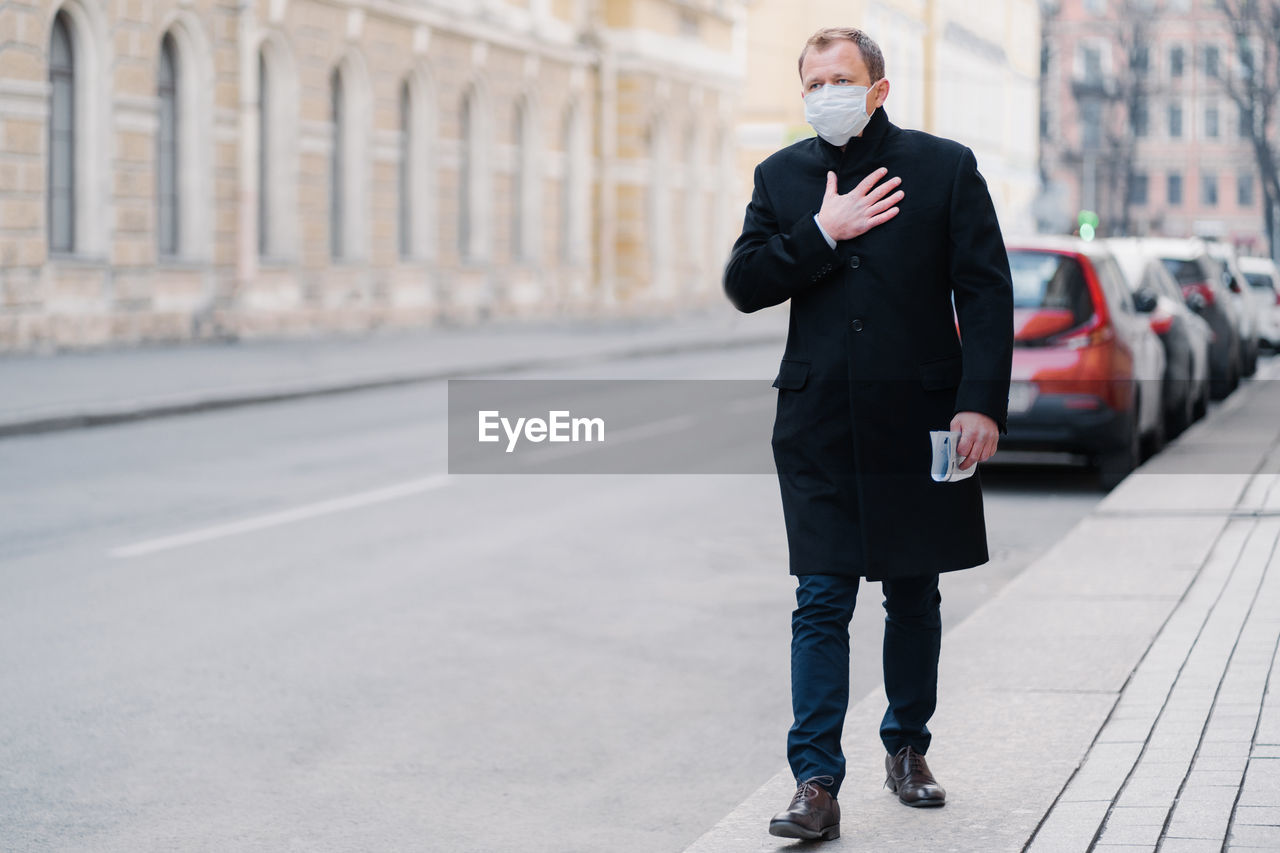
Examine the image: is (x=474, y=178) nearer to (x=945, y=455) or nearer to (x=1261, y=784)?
(x=945, y=455)

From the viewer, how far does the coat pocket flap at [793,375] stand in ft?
15.9

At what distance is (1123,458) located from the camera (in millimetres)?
13391

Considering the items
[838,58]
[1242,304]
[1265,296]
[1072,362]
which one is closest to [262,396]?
[1072,362]

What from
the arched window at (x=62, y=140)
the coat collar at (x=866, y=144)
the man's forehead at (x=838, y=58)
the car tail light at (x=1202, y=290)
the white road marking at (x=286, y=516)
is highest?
the arched window at (x=62, y=140)

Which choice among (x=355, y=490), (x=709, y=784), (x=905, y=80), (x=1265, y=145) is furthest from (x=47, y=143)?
(x=905, y=80)

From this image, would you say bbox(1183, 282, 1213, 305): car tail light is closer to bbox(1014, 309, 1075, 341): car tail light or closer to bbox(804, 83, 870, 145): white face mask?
bbox(1014, 309, 1075, 341): car tail light

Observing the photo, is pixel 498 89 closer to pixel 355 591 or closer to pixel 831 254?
pixel 355 591

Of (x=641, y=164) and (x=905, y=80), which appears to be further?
(x=905, y=80)

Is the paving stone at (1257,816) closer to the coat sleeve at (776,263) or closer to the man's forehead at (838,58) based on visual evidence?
the coat sleeve at (776,263)

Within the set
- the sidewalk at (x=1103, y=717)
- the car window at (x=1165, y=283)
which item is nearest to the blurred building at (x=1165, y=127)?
the car window at (x=1165, y=283)

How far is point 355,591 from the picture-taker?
29.1ft

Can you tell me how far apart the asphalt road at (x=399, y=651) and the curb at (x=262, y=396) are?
9.57 feet

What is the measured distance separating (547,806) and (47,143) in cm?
2024

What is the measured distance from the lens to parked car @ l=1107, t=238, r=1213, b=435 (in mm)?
15922
